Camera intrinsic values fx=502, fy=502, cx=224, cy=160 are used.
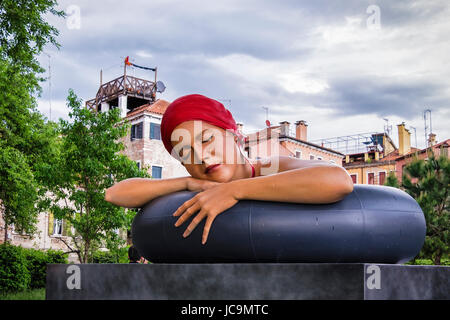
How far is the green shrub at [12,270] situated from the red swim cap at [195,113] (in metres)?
14.4

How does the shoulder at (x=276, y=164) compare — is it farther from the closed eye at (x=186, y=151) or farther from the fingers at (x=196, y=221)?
the fingers at (x=196, y=221)

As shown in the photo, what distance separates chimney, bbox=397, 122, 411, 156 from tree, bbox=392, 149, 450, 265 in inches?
864

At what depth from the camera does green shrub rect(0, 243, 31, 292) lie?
15.6 metres

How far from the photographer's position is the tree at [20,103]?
1331 cm

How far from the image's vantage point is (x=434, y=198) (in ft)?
63.5

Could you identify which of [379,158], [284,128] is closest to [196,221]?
[284,128]

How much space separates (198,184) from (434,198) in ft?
59.5

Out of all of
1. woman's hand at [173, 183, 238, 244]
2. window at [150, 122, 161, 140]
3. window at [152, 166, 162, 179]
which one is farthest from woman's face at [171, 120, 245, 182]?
window at [150, 122, 161, 140]

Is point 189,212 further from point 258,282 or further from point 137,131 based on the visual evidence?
point 137,131

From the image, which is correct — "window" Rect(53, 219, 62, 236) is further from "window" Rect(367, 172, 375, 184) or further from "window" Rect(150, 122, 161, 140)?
"window" Rect(367, 172, 375, 184)

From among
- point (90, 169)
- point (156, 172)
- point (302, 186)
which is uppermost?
point (156, 172)

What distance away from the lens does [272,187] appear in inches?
108

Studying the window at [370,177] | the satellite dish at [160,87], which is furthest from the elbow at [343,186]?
the window at [370,177]
